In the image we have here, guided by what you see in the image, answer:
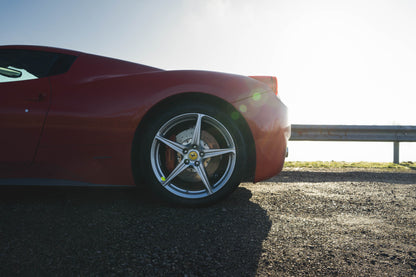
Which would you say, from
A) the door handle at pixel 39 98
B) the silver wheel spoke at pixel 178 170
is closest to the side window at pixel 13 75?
the door handle at pixel 39 98

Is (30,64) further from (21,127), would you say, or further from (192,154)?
(192,154)

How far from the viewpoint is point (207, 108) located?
2.26 metres

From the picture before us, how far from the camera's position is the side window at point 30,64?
241 centimetres

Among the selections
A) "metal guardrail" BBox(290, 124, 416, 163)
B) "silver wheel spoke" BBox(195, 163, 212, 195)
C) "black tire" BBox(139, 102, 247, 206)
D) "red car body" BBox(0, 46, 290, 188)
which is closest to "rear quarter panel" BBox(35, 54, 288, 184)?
"red car body" BBox(0, 46, 290, 188)

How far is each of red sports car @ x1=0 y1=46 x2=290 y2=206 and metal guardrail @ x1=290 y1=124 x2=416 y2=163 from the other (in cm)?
447

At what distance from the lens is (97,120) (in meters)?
2.22

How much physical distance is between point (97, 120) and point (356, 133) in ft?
Result: 20.1

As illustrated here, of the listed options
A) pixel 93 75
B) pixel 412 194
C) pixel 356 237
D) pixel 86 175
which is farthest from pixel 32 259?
pixel 412 194

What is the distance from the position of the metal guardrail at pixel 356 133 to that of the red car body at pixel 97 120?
4.49 meters

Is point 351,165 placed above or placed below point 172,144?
below

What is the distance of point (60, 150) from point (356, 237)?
2.14 metres

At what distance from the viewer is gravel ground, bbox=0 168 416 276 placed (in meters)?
1.29

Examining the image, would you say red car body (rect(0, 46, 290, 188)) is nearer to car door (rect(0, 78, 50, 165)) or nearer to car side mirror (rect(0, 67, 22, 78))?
car door (rect(0, 78, 50, 165))

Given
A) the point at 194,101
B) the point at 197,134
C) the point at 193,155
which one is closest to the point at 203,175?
the point at 193,155
